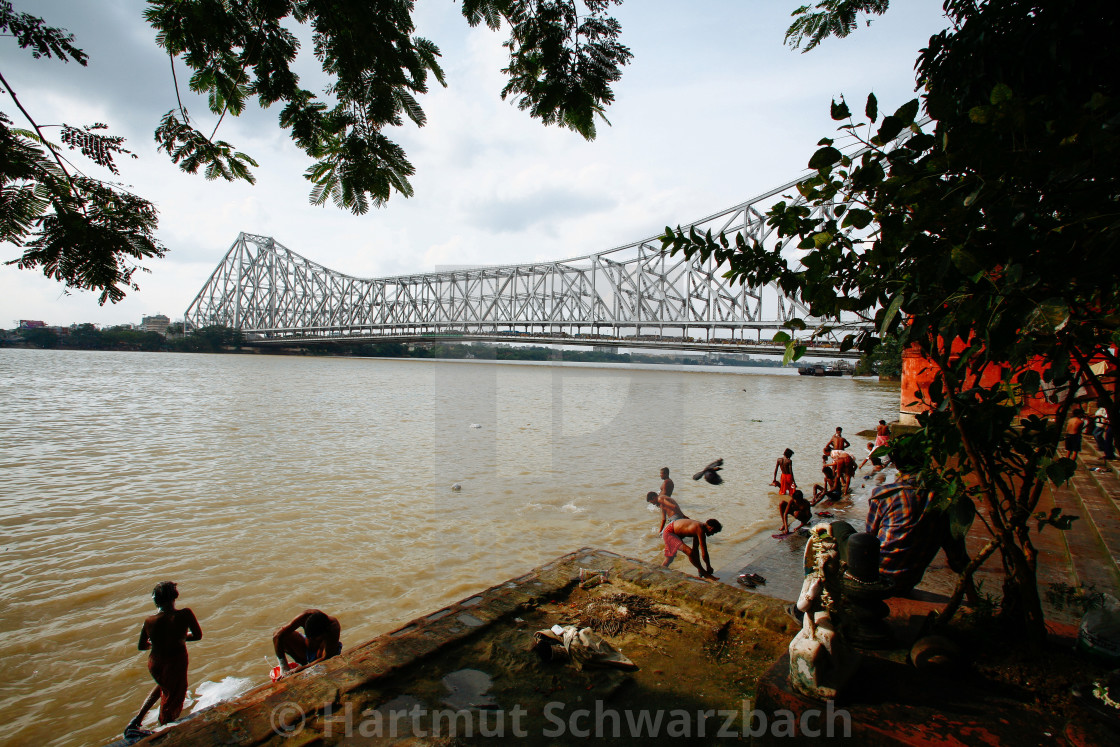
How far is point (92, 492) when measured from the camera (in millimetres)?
7918

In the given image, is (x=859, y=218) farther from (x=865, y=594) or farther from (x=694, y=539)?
(x=694, y=539)

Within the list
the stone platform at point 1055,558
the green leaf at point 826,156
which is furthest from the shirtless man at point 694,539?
the green leaf at point 826,156

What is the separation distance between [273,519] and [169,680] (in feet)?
13.3

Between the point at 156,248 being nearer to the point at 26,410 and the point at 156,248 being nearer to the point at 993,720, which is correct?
the point at 993,720

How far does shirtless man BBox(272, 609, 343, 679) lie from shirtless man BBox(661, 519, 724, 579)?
2.58m

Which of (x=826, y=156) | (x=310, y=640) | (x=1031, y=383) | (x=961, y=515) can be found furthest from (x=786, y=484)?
(x=826, y=156)

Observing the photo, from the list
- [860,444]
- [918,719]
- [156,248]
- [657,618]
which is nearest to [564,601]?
[657,618]

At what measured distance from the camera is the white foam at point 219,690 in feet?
10.3

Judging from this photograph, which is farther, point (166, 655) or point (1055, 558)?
point (1055, 558)

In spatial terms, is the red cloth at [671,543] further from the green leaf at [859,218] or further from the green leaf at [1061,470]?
the green leaf at [859,218]

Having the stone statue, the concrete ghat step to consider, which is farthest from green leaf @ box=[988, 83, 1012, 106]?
the concrete ghat step

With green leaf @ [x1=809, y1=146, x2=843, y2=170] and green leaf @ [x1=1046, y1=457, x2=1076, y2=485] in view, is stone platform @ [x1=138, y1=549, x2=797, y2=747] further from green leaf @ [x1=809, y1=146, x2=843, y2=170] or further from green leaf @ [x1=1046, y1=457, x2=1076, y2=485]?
green leaf @ [x1=809, y1=146, x2=843, y2=170]

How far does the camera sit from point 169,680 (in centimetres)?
293

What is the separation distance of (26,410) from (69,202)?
2263 centimetres
